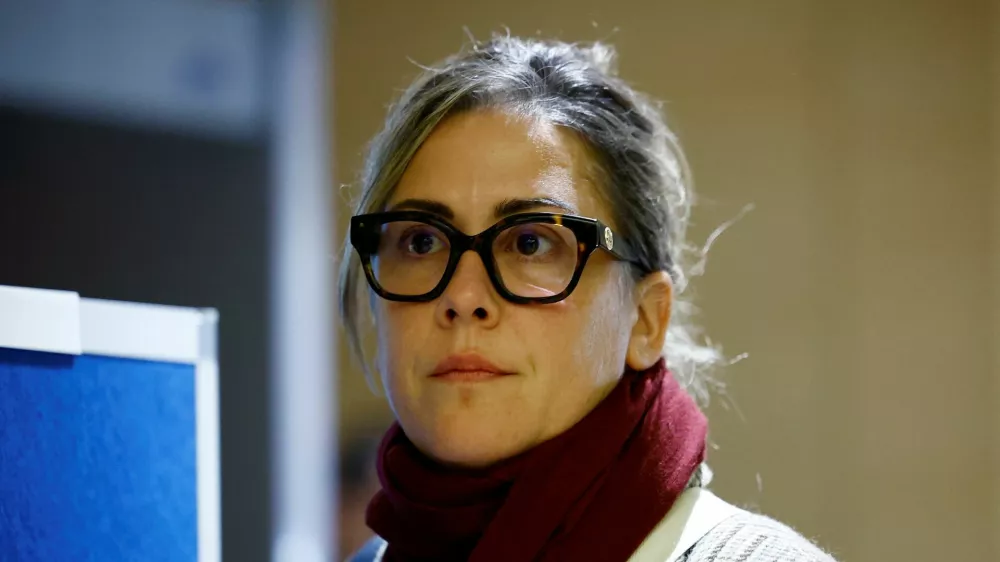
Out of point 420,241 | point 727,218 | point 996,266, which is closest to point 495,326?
point 420,241

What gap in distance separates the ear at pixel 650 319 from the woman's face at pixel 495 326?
3 cm

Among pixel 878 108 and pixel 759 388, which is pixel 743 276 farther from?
pixel 878 108

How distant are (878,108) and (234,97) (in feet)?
4.49

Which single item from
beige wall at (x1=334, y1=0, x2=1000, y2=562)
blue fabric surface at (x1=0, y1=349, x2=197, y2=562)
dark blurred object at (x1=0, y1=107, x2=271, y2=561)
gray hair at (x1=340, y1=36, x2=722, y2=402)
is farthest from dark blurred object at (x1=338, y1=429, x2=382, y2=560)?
blue fabric surface at (x1=0, y1=349, x2=197, y2=562)

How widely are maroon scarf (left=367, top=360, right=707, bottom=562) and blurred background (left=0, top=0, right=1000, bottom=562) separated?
2.05ft

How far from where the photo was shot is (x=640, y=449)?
3.64 ft

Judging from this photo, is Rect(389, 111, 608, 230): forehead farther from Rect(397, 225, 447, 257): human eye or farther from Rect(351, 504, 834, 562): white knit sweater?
Rect(351, 504, 834, 562): white knit sweater

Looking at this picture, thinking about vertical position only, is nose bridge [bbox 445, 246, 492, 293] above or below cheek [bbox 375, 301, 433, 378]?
above

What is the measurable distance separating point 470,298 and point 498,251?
6 cm

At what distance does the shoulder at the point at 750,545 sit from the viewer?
1.02 m

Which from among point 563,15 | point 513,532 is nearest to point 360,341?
point 513,532

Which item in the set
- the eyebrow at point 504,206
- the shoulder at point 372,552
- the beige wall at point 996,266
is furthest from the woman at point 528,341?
the beige wall at point 996,266

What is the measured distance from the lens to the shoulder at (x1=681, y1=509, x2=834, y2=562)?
1017 millimetres

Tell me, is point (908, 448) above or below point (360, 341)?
below
